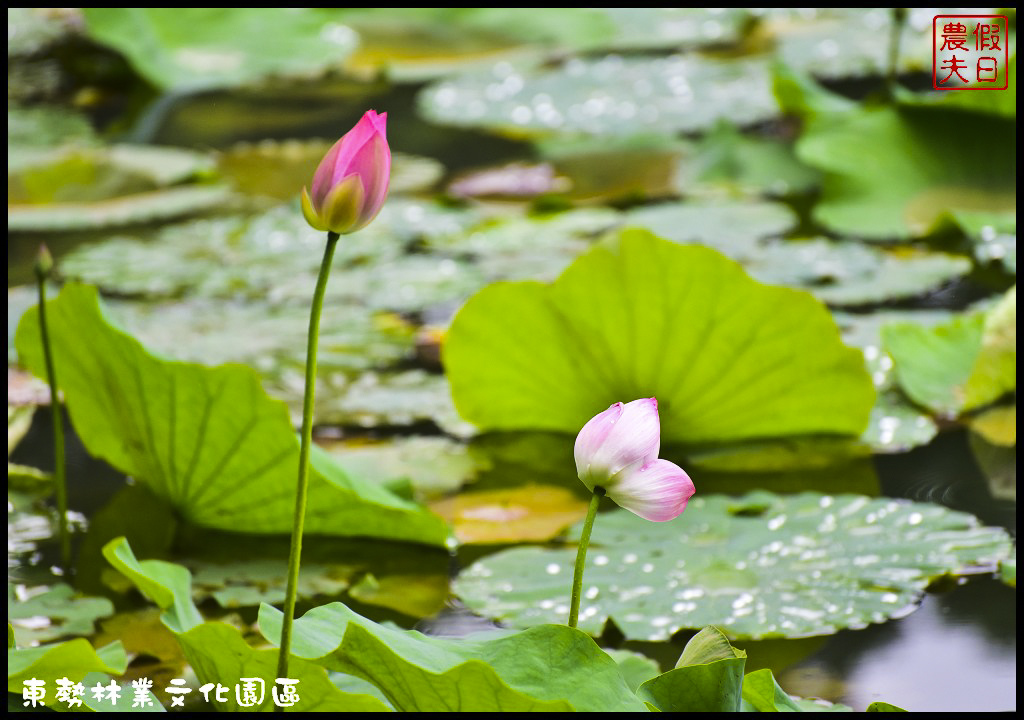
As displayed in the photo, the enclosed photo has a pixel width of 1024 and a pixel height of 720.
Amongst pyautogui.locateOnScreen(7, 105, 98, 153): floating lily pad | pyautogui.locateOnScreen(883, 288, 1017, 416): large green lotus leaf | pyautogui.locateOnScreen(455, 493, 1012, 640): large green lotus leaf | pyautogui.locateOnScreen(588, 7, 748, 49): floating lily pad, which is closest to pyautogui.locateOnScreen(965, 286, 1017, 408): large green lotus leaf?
pyautogui.locateOnScreen(883, 288, 1017, 416): large green lotus leaf

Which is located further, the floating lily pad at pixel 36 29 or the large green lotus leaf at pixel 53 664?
the floating lily pad at pixel 36 29

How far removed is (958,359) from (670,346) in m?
0.38

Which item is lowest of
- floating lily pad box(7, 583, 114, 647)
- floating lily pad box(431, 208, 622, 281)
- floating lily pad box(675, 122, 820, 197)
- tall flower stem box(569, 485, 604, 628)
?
floating lily pad box(7, 583, 114, 647)

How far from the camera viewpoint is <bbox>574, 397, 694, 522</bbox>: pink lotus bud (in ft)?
Answer: 1.89

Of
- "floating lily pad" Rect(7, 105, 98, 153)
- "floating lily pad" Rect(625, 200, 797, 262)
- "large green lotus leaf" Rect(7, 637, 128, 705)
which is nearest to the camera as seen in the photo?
"large green lotus leaf" Rect(7, 637, 128, 705)

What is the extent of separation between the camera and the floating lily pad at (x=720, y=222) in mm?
1804

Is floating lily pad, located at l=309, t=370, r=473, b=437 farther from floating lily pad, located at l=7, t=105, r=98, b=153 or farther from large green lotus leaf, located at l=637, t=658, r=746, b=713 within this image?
floating lily pad, located at l=7, t=105, r=98, b=153

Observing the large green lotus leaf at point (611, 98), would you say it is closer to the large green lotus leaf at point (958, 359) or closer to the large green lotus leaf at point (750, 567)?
the large green lotus leaf at point (958, 359)

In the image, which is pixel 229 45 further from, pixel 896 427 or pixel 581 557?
pixel 581 557

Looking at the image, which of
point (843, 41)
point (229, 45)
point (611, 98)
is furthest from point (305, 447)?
point (229, 45)

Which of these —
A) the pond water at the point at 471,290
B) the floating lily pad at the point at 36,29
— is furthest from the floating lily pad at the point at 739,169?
the floating lily pad at the point at 36,29

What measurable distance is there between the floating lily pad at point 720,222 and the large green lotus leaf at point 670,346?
0.59 metres

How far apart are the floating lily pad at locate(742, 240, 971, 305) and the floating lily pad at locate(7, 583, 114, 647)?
1.00 metres

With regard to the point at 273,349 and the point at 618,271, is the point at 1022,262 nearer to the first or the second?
the point at 618,271
